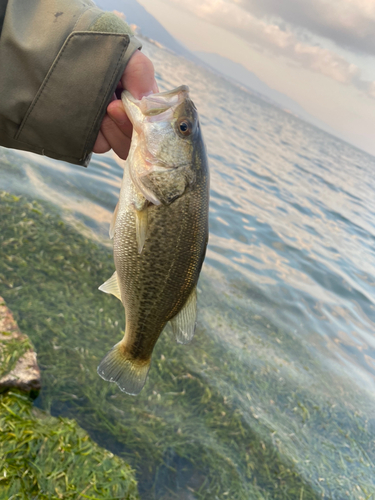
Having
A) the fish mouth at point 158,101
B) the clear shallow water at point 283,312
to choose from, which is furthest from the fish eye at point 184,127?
the clear shallow water at point 283,312

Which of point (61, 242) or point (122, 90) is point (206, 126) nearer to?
point (61, 242)

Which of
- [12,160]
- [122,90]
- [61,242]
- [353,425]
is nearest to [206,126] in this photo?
[12,160]

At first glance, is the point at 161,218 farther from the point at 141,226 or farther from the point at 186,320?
the point at 186,320

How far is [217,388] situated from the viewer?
513 centimetres

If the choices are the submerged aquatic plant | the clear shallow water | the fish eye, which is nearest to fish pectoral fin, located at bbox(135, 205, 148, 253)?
the fish eye

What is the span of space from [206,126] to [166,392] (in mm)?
22418

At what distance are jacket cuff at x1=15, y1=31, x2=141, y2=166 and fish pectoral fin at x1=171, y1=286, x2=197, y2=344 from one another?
1.23 metres

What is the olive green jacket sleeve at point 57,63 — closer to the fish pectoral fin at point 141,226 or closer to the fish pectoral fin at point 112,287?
the fish pectoral fin at point 141,226

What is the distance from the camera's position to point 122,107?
229 centimetres

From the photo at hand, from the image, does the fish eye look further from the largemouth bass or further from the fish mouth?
the fish mouth

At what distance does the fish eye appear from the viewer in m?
2.31

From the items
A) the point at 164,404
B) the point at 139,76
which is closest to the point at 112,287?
the point at 139,76

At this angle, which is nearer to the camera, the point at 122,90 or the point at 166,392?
the point at 122,90

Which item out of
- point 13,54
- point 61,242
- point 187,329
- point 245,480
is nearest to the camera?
point 13,54
